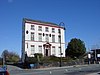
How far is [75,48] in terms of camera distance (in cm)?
9831

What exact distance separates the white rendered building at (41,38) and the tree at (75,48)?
5270 mm

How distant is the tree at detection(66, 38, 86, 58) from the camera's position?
98.5 meters

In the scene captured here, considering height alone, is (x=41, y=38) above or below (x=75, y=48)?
above

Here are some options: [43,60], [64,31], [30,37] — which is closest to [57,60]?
[43,60]

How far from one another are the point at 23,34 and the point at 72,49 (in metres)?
21.9

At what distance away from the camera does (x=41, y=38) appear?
289ft

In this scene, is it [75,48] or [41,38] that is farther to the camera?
[75,48]

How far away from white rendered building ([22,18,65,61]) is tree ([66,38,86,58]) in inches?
207

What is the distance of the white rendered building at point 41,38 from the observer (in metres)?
83.8

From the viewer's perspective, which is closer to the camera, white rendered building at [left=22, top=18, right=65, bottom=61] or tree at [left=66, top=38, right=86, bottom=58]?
white rendered building at [left=22, top=18, right=65, bottom=61]

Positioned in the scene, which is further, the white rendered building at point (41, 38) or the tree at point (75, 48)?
the tree at point (75, 48)

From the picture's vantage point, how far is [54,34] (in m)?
92.1

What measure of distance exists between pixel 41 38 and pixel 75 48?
51.4 ft

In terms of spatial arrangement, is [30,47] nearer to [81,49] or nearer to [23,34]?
[23,34]
